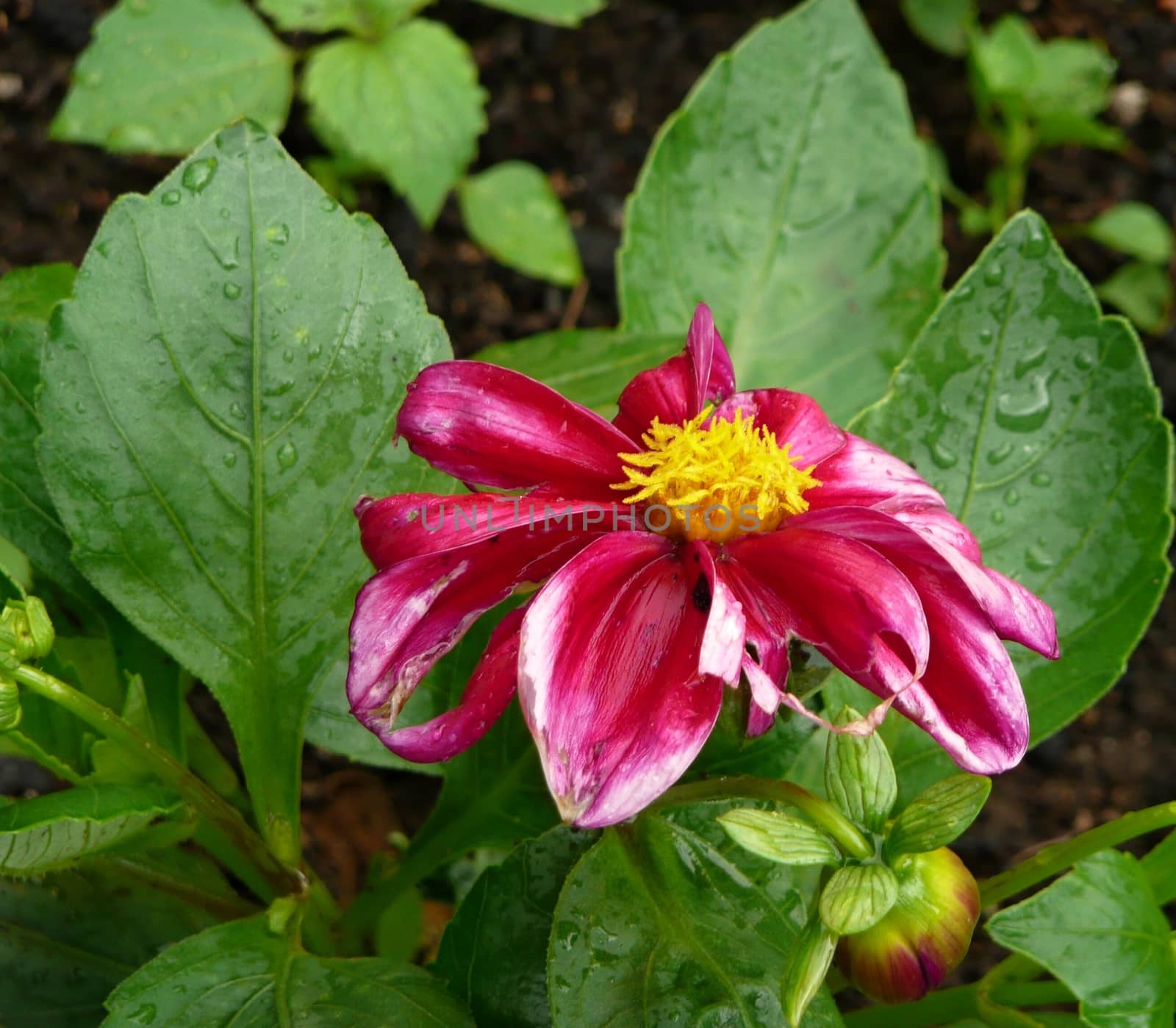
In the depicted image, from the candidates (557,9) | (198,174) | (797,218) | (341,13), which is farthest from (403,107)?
(198,174)

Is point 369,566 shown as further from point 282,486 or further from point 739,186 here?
point 739,186

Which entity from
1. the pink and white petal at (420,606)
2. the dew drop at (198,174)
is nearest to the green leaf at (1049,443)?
the pink and white petal at (420,606)

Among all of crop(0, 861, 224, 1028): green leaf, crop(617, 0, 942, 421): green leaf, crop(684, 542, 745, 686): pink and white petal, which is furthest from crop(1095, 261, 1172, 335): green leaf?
crop(0, 861, 224, 1028): green leaf

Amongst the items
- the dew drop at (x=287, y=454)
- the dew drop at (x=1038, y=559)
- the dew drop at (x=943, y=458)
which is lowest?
the dew drop at (x=1038, y=559)

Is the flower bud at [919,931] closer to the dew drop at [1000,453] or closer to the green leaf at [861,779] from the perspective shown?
the green leaf at [861,779]

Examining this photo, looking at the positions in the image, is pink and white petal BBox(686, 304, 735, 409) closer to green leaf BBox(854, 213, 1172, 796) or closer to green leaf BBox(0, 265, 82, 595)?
green leaf BBox(854, 213, 1172, 796)

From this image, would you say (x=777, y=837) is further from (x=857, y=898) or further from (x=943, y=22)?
(x=943, y=22)
